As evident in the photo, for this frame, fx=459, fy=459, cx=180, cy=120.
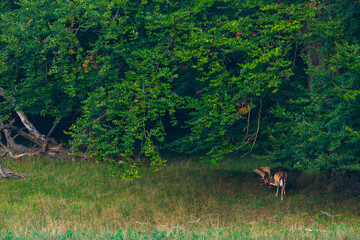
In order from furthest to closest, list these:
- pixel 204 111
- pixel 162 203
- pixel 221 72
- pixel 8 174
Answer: pixel 8 174, pixel 162 203, pixel 221 72, pixel 204 111

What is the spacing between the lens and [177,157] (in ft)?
77.4

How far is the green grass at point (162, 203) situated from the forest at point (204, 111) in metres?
0.06

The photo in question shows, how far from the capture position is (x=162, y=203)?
15344mm

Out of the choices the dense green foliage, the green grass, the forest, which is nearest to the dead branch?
the forest

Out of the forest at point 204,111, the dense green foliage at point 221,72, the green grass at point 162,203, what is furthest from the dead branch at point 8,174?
the dense green foliage at point 221,72

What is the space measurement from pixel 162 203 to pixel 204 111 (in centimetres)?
341

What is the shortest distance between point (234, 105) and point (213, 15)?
4.61m

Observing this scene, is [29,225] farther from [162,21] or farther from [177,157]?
[177,157]

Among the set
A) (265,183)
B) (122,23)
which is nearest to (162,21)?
(122,23)

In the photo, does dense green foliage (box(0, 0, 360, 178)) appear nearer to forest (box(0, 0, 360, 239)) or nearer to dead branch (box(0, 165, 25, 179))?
forest (box(0, 0, 360, 239))

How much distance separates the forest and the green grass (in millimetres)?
63

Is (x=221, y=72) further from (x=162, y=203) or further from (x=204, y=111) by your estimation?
(x=162, y=203)

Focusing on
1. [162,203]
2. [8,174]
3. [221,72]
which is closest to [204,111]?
[221,72]

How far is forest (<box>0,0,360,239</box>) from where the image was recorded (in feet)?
42.4
